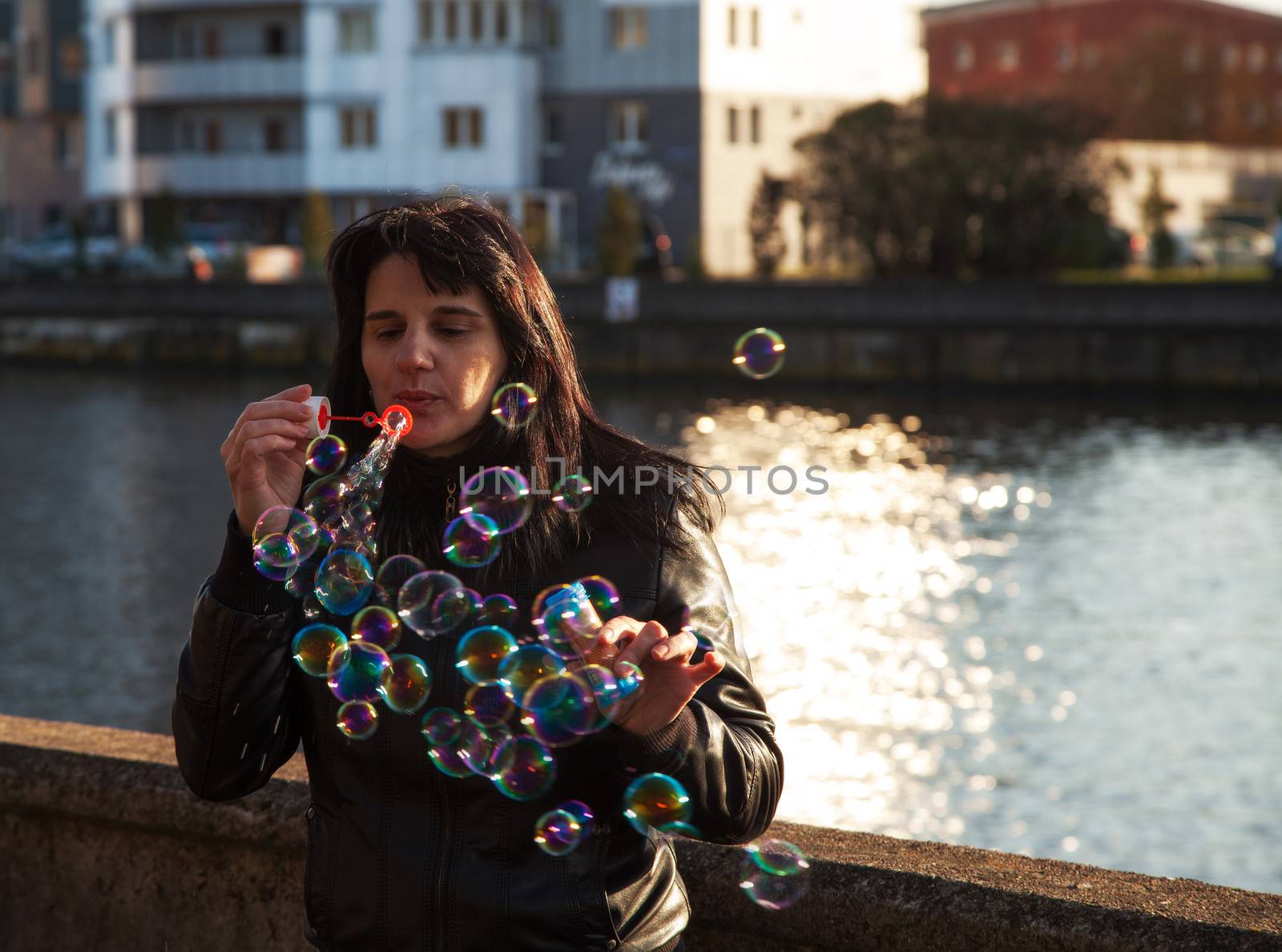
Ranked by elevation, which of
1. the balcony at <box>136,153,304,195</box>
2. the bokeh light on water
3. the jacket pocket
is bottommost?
the bokeh light on water

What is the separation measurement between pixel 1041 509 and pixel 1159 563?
3798mm

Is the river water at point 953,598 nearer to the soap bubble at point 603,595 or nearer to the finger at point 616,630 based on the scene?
the soap bubble at point 603,595

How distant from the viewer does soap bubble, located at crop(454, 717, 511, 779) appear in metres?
2.83

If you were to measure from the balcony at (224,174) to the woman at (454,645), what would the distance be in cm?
6033

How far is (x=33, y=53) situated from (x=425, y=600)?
76519mm

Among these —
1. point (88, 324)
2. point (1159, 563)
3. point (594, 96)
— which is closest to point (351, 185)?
point (594, 96)

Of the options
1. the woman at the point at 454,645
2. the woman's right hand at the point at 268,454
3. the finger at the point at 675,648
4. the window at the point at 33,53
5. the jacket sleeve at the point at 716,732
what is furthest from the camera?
the window at the point at 33,53

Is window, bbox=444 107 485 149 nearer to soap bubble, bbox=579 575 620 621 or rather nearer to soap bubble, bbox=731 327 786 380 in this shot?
soap bubble, bbox=731 327 786 380

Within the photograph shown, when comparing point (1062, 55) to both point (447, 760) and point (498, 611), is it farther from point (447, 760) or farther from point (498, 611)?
point (447, 760)

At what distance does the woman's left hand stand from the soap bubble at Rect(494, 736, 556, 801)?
0.87ft

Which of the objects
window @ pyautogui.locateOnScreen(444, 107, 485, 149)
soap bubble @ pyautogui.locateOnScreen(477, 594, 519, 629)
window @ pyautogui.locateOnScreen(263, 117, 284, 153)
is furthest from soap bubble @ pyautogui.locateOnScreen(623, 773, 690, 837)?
window @ pyautogui.locateOnScreen(263, 117, 284, 153)

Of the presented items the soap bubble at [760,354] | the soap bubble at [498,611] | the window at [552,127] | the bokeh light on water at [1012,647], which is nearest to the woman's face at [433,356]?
the soap bubble at [498,611]

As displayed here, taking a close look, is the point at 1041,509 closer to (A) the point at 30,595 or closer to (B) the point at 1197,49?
(A) the point at 30,595

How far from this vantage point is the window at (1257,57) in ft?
297
